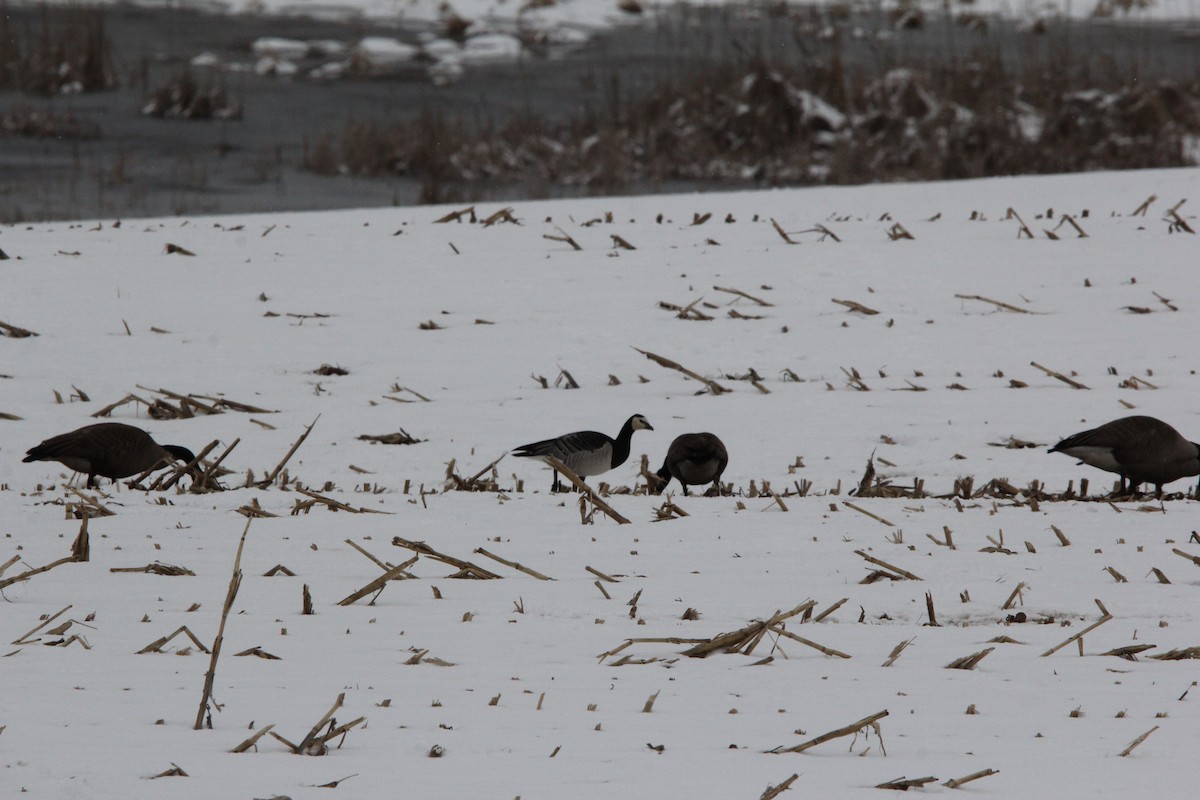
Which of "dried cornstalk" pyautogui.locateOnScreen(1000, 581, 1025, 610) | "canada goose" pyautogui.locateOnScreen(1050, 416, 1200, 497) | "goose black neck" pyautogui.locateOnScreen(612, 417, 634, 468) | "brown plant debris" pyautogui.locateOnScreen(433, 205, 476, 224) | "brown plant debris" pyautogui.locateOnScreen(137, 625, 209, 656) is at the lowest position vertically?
"goose black neck" pyautogui.locateOnScreen(612, 417, 634, 468)

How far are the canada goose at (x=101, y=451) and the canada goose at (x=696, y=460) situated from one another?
3529mm

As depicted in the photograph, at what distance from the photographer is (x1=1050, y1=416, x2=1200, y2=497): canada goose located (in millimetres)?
8477

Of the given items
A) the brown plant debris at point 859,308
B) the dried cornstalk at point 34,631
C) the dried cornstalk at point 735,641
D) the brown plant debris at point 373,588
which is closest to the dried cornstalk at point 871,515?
the dried cornstalk at point 735,641

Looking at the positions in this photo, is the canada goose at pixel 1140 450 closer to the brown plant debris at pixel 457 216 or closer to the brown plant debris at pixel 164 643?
the brown plant debris at pixel 164 643

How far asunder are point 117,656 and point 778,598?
280 centimetres

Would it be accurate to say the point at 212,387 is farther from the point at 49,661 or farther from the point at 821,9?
the point at 821,9

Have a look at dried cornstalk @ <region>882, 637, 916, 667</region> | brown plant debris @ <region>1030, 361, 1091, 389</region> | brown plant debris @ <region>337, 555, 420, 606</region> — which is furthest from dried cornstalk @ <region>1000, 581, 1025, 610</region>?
brown plant debris @ <region>1030, 361, 1091, 389</region>

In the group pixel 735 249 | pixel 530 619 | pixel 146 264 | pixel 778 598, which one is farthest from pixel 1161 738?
pixel 146 264

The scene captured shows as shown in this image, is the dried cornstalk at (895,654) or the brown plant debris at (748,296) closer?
the dried cornstalk at (895,654)

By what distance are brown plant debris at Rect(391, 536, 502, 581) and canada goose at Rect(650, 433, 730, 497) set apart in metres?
3.00

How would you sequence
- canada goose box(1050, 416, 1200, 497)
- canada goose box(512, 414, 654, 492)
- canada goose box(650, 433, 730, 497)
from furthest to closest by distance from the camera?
canada goose box(512, 414, 654, 492) → canada goose box(650, 433, 730, 497) → canada goose box(1050, 416, 1200, 497)

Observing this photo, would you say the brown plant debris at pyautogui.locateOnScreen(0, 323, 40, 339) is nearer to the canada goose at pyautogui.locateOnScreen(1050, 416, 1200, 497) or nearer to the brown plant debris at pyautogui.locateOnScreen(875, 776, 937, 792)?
the canada goose at pyautogui.locateOnScreen(1050, 416, 1200, 497)

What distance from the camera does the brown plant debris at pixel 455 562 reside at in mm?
6121

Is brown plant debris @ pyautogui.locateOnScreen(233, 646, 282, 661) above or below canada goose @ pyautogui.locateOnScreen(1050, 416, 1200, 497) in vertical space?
above
